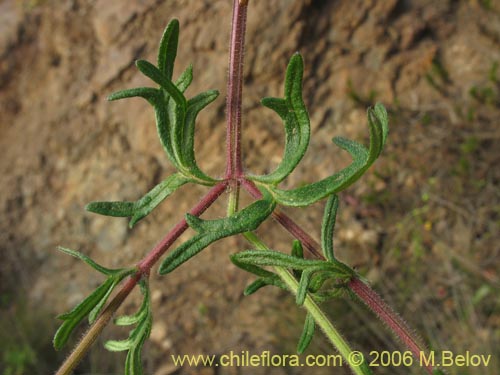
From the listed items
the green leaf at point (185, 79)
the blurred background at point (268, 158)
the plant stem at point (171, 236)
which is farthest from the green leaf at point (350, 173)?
the blurred background at point (268, 158)

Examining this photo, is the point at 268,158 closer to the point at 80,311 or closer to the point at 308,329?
the point at 308,329

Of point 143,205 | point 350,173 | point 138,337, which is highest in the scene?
point 350,173

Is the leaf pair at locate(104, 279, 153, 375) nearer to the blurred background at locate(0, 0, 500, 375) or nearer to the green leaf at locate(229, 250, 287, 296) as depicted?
the green leaf at locate(229, 250, 287, 296)

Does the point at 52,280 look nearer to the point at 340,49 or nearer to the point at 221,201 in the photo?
the point at 221,201

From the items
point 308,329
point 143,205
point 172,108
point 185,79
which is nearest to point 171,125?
point 172,108

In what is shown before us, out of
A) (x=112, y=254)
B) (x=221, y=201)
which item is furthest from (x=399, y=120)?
(x=112, y=254)

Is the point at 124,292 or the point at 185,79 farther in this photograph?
the point at 185,79
